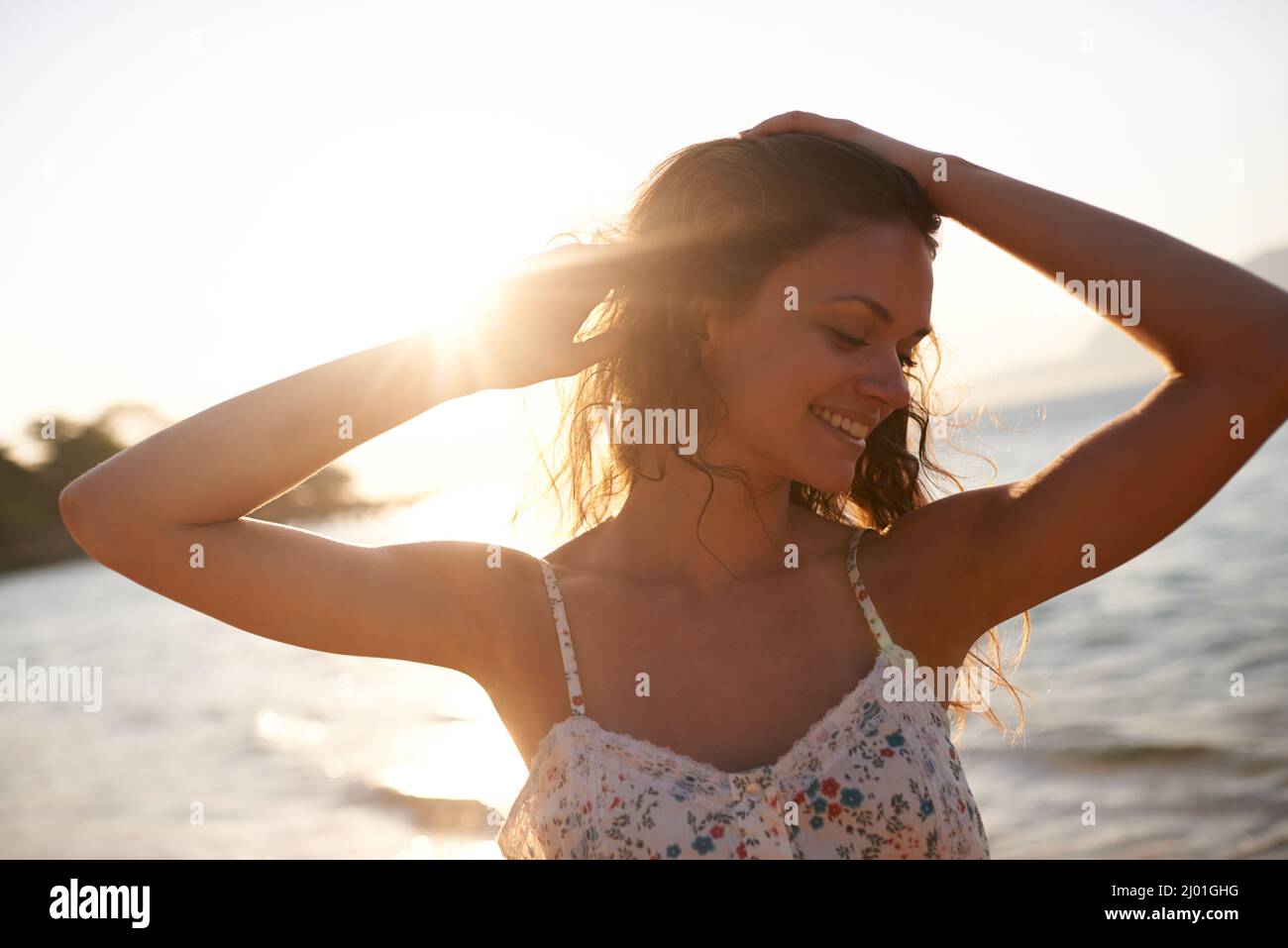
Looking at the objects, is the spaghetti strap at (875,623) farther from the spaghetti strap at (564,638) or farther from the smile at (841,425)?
the spaghetti strap at (564,638)

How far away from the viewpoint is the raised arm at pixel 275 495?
2209 mm

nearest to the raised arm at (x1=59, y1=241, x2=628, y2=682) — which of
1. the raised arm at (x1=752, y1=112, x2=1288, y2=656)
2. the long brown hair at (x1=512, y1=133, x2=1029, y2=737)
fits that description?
the long brown hair at (x1=512, y1=133, x2=1029, y2=737)

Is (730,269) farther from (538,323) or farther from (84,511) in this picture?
(84,511)

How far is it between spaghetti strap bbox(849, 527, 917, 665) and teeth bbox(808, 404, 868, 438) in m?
0.33

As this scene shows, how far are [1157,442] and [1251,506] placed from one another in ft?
63.9

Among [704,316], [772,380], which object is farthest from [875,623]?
[704,316]

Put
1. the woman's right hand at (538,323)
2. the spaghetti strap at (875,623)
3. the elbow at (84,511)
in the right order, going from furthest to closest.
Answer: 1. the spaghetti strap at (875,623)
2. the woman's right hand at (538,323)
3. the elbow at (84,511)

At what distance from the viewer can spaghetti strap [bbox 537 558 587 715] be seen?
2432mm

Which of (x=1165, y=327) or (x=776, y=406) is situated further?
(x=776, y=406)

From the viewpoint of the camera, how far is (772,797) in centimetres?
225

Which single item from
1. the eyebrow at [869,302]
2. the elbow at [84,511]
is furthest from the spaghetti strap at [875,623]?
the elbow at [84,511]
